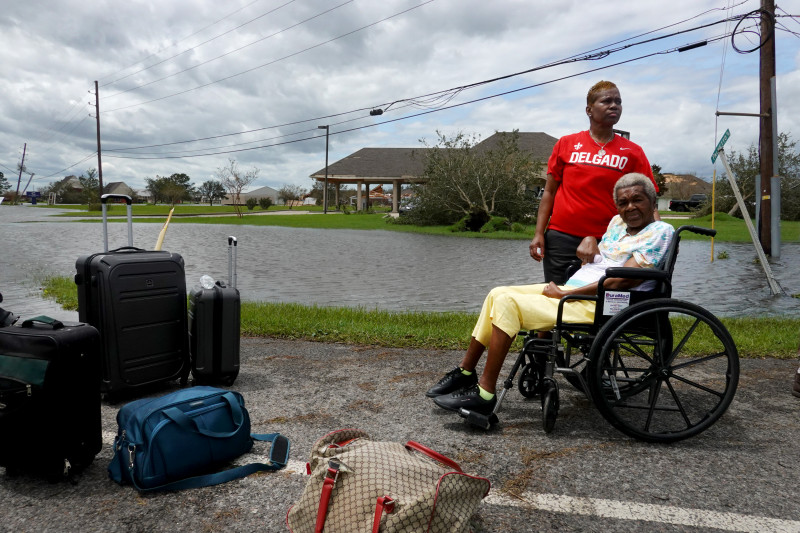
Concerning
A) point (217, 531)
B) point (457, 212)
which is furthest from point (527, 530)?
point (457, 212)

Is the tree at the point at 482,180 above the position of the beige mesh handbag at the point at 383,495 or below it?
above

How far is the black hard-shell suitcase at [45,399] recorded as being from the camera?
256 centimetres

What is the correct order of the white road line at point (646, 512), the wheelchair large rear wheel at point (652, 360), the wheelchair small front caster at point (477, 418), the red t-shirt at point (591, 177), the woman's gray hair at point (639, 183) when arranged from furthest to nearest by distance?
the red t-shirt at point (591, 177), the woman's gray hair at point (639, 183), the wheelchair small front caster at point (477, 418), the wheelchair large rear wheel at point (652, 360), the white road line at point (646, 512)

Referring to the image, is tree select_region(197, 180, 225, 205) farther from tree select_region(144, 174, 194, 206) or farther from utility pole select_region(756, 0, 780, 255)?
utility pole select_region(756, 0, 780, 255)

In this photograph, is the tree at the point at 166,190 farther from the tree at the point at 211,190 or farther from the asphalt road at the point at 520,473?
the asphalt road at the point at 520,473

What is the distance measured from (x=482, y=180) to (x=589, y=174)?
2546cm

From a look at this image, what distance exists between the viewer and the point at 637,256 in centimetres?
323

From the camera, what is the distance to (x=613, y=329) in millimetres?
2988

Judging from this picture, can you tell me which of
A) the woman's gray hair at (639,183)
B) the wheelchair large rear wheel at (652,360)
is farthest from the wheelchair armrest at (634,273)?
the woman's gray hair at (639,183)

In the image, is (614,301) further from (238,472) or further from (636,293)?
(238,472)

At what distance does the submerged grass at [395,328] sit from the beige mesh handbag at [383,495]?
3.10 meters

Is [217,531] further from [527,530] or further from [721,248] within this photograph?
[721,248]

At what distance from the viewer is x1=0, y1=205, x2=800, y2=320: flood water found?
29.5 feet

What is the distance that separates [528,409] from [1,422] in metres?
2.74
